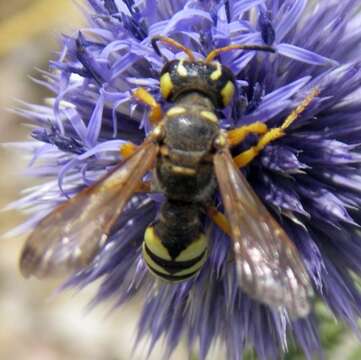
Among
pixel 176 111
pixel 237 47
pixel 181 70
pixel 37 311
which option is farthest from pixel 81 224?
pixel 37 311

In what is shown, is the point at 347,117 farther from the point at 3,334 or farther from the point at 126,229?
the point at 3,334

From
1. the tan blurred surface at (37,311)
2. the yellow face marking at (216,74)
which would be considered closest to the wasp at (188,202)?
the yellow face marking at (216,74)

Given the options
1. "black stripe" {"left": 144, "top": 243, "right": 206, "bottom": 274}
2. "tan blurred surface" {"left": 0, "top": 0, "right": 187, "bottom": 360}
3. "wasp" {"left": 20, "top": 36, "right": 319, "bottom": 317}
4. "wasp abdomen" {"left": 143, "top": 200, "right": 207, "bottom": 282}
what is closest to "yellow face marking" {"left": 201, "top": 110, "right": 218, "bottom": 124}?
"wasp" {"left": 20, "top": 36, "right": 319, "bottom": 317}

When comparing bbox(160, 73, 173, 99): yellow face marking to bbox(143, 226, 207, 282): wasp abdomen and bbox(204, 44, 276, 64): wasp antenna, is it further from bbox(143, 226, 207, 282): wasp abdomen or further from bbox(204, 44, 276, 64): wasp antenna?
bbox(143, 226, 207, 282): wasp abdomen

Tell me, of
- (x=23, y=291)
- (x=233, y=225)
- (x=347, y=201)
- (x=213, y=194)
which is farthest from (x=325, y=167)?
(x=23, y=291)

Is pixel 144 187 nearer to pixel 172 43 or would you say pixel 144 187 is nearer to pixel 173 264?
pixel 173 264

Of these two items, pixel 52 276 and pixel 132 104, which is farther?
pixel 132 104
